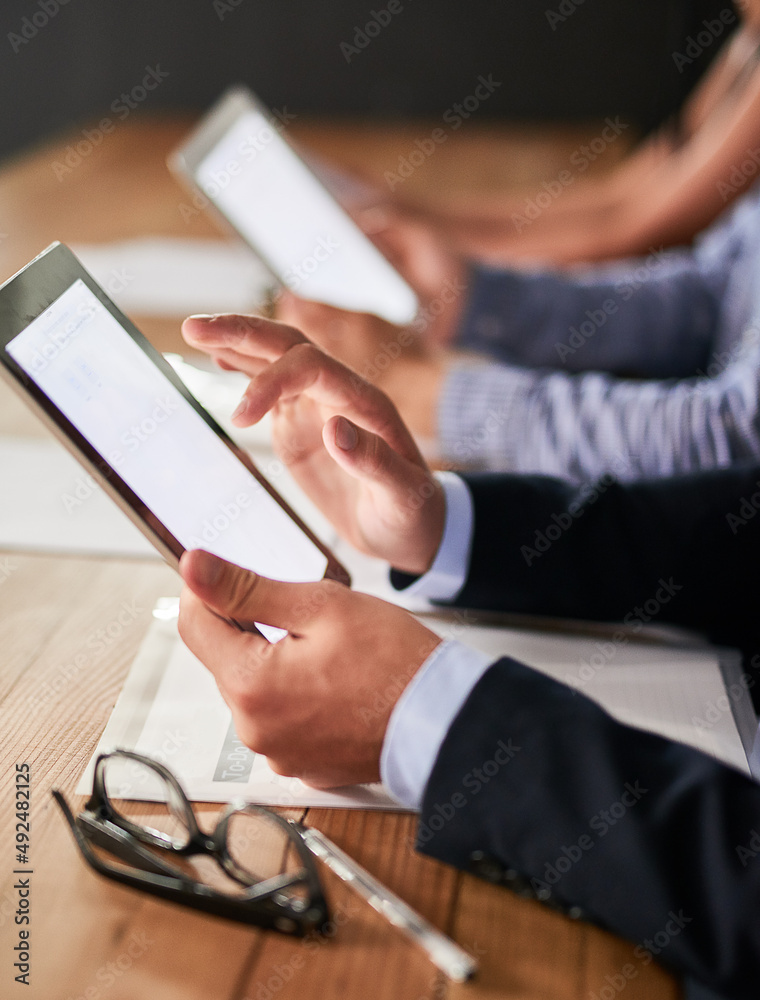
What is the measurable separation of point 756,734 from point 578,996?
0.21 meters

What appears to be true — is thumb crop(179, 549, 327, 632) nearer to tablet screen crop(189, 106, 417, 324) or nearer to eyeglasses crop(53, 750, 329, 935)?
eyeglasses crop(53, 750, 329, 935)

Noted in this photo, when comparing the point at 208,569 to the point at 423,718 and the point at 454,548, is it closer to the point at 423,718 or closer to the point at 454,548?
the point at 423,718

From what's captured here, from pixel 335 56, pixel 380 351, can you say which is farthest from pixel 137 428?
pixel 335 56

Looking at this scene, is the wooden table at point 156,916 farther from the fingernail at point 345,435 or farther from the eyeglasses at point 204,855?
the fingernail at point 345,435

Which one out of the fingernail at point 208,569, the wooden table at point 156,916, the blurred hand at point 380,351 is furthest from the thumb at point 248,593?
the blurred hand at point 380,351

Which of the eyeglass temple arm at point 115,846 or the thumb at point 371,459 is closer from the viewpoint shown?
the eyeglass temple arm at point 115,846

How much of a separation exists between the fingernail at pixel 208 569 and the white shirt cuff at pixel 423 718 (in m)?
0.11

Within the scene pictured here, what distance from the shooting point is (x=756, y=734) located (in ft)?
1.75

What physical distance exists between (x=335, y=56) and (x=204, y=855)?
3125 millimetres

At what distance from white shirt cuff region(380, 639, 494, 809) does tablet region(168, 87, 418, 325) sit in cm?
63

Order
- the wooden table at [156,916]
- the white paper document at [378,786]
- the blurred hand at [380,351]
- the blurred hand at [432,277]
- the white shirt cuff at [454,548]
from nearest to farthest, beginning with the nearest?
the wooden table at [156,916] < the white paper document at [378,786] < the white shirt cuff at [454,548] < the blurred hand at [380,351] < the blurred hand at [432,277]

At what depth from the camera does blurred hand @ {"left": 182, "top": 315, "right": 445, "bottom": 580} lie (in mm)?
553

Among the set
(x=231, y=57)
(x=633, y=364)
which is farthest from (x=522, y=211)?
(x=231, y=57)

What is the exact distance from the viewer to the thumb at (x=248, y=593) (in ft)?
1.49
